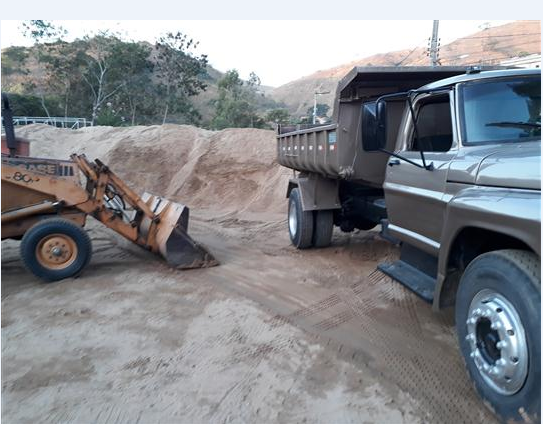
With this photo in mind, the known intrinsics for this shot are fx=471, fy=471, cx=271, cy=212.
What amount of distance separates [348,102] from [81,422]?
437cm

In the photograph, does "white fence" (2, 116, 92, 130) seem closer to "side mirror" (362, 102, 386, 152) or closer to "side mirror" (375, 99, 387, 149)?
"side mirror" (362, 102, 386, 152)

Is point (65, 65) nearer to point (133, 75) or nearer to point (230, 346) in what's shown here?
point (133, 75)

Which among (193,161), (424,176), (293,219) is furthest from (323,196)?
(193,161)

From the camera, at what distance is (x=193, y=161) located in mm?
15078

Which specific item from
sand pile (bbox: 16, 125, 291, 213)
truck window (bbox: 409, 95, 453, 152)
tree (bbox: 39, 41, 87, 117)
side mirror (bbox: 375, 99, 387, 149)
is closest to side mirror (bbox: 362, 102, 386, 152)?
side mirror (bbox: 375, 99, 387, 149)

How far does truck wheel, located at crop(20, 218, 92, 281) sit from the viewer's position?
5691 mm

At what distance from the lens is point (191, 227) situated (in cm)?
1010

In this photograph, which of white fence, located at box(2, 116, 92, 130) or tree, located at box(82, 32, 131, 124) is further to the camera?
tree, located at box(82, 32, 131, 124)

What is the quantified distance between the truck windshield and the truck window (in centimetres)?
24

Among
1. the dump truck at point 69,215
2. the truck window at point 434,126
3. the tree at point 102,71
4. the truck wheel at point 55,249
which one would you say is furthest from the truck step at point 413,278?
the tree at point 102,71

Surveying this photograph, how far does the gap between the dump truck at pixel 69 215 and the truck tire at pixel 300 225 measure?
1.54m

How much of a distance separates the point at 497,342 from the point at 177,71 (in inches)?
1337

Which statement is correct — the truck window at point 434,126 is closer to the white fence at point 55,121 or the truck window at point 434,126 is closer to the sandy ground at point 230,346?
the sandy ground at point 230,346

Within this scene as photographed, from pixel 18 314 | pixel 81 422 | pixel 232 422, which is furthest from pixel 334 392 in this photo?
pixel 18 314
